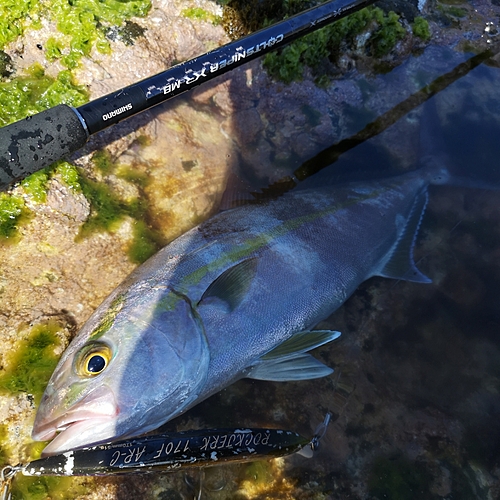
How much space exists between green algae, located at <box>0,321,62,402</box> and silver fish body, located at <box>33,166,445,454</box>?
28 cm

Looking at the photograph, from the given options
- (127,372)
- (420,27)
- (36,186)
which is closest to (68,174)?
(36,186)

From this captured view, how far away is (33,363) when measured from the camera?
2.02 m

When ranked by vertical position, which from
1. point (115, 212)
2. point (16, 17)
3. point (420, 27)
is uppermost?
point (16, 17)

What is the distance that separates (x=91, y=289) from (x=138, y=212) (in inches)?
24.8

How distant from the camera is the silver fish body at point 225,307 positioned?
5.66 ft

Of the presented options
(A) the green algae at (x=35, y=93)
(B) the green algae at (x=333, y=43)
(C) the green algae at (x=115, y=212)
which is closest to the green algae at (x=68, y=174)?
(C) the green algae at (x=115, y=212)

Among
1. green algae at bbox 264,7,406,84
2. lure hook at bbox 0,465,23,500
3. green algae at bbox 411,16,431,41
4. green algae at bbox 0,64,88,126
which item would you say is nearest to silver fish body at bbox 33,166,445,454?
lure hook at bbox 0,465,23,500

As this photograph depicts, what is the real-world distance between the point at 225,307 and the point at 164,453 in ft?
2.58

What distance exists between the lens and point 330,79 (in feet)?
11.3

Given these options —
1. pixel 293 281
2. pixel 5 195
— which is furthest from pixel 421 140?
pixel 5 195

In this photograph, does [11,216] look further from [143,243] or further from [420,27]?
[420,27]

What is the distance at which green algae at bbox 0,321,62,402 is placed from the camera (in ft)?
6.47

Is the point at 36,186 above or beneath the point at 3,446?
above

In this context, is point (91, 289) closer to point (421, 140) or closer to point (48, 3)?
point (48, 3)
